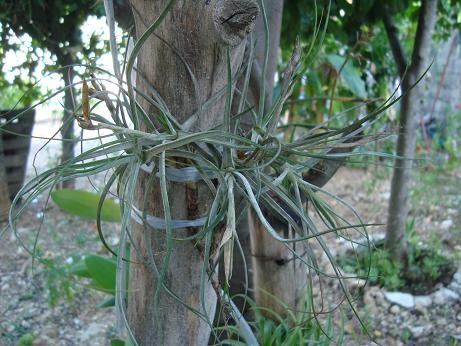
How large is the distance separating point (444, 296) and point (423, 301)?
0.08 metres

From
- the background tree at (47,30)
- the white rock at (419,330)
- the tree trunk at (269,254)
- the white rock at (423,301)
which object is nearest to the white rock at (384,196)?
the white rock at (423,301)

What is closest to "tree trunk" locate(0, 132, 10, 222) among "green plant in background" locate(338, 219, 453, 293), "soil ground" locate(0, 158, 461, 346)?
"soil ground" locate(0, 158, 461, 346)

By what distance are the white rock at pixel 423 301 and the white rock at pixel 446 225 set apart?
0.86m

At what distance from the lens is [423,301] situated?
2141 millimetres

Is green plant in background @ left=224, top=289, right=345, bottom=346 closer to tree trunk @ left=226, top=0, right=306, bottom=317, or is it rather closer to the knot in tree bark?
tree trunk @ left=226, top=0, right=306, bottom=317

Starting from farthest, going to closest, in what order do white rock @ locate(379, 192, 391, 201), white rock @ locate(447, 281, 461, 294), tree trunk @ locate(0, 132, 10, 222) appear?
1. white rock @ locate(379, 192, 391, 201)
2. tree trunk @ locate(0, 132, 10, 222)
3. white rock @ locate(447, 281, 461, 294)

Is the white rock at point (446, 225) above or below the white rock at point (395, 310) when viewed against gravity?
above

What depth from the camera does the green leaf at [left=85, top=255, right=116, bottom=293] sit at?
4.78ft

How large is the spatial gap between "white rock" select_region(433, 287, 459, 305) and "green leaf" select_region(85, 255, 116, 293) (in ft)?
4.16

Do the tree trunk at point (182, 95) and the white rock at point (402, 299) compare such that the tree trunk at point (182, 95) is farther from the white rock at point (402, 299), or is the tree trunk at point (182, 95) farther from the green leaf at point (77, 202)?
the white rock at point (402, 299)

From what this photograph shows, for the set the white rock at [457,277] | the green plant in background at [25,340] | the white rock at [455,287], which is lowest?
the green plant in background at [25,340]

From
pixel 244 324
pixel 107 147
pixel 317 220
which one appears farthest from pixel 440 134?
pixel 107 147

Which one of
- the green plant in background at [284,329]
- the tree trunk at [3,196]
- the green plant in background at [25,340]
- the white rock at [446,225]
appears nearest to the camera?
the green plant in background at [284,329]

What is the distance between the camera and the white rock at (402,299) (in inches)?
83.7
